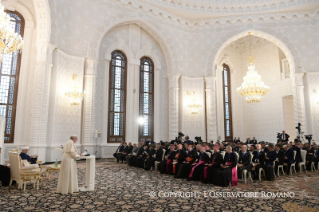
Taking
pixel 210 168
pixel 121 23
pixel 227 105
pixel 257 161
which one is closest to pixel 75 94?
pixel 121 23

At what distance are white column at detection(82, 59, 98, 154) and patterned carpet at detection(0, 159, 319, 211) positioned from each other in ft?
15.6

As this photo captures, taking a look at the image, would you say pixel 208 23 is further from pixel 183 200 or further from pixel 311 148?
pixel 183 200

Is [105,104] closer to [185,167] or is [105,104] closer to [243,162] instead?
[185,167]

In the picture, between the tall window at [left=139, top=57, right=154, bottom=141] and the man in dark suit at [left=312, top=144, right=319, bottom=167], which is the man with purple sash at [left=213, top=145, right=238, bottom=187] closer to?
the man in dark suit at [left=312, top=144, right=319, bottom=167]

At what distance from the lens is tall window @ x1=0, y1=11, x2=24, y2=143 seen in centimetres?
1006

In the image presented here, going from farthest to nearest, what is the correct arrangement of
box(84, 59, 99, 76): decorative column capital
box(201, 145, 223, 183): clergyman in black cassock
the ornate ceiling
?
the ornate ceiling → box(84, 59, 99, 76): decorative column capital → box(201, 145, 223, 183): clergyman in black cassock

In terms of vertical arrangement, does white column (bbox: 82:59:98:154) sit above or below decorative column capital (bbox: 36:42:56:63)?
below

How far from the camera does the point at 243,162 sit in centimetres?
735

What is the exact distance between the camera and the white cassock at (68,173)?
550 cm

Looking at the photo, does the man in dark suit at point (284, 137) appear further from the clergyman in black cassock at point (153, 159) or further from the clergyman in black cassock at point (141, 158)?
the clergyman in black cassock at point (141, 158)

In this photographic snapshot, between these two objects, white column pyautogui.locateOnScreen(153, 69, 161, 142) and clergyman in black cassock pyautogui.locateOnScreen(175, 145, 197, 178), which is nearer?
clergyman in black cassock pyautogui.locateOnScreen(175, 145, 197, 178)

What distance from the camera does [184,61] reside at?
15.3m

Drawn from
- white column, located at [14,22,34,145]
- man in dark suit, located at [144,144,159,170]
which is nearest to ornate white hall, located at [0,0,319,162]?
white column, located at [14,22,34,145]

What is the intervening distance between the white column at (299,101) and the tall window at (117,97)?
400 inches
